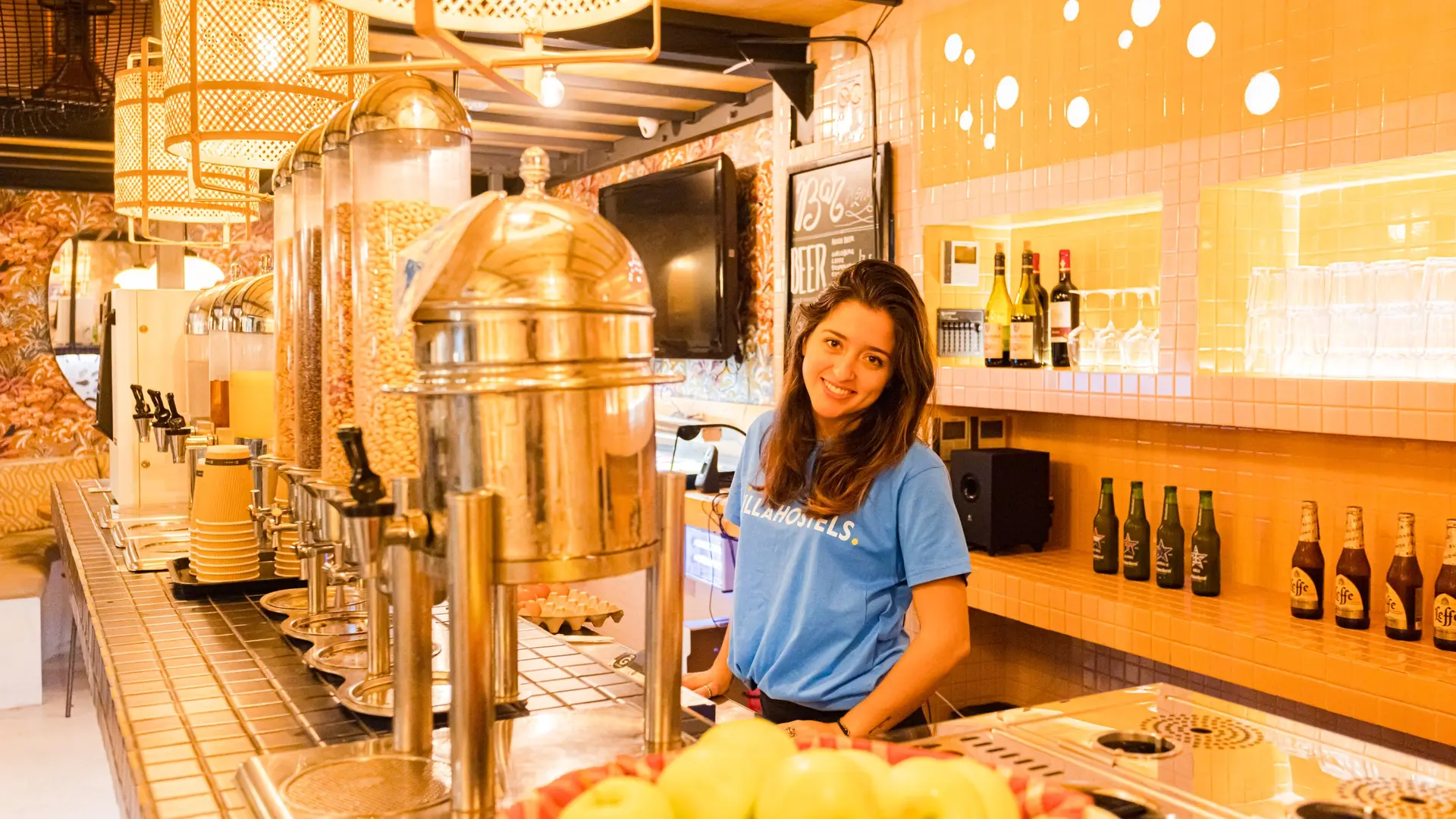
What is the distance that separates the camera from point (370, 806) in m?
1.15

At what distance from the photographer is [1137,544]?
3.38 meters

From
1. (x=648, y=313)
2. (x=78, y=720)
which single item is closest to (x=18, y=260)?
(x=78, y=720)

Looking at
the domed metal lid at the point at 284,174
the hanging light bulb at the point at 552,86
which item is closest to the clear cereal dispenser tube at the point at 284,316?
the domed metal lid at the point at 284,174

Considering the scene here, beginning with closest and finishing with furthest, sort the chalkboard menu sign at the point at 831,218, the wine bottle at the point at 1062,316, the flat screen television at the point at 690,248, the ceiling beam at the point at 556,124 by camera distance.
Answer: the wine bottle at the point at 1062,316 → the chalkboard menu sign at the point at 831,218 → the flat screen television at the point at 690,248 → the ceiling beam at the point at 556,124

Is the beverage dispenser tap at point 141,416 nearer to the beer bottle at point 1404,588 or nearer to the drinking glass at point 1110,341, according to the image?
the drinking glass at point 1110,341

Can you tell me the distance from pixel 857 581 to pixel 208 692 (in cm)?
103

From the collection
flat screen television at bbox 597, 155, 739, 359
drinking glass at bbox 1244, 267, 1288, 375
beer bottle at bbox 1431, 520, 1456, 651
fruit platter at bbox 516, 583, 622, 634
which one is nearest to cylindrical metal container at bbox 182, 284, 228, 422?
fruit platter at bbox 516, 583, 622, 634

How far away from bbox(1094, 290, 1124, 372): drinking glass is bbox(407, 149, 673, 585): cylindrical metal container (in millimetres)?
2746

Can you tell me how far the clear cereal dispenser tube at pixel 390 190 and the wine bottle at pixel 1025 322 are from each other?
2531 mm

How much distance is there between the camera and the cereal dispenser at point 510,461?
1.07 m

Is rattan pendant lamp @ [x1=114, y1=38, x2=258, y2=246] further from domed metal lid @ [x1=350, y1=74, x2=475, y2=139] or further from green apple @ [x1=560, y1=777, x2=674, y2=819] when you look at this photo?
green apple @ [x1=560, y1=777, x2=674, y2=819]

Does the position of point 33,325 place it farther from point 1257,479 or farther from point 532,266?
point 532,266

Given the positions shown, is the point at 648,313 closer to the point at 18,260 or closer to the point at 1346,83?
the point at 1346,83

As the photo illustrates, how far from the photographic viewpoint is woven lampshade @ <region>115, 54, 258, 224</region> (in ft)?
9.60
